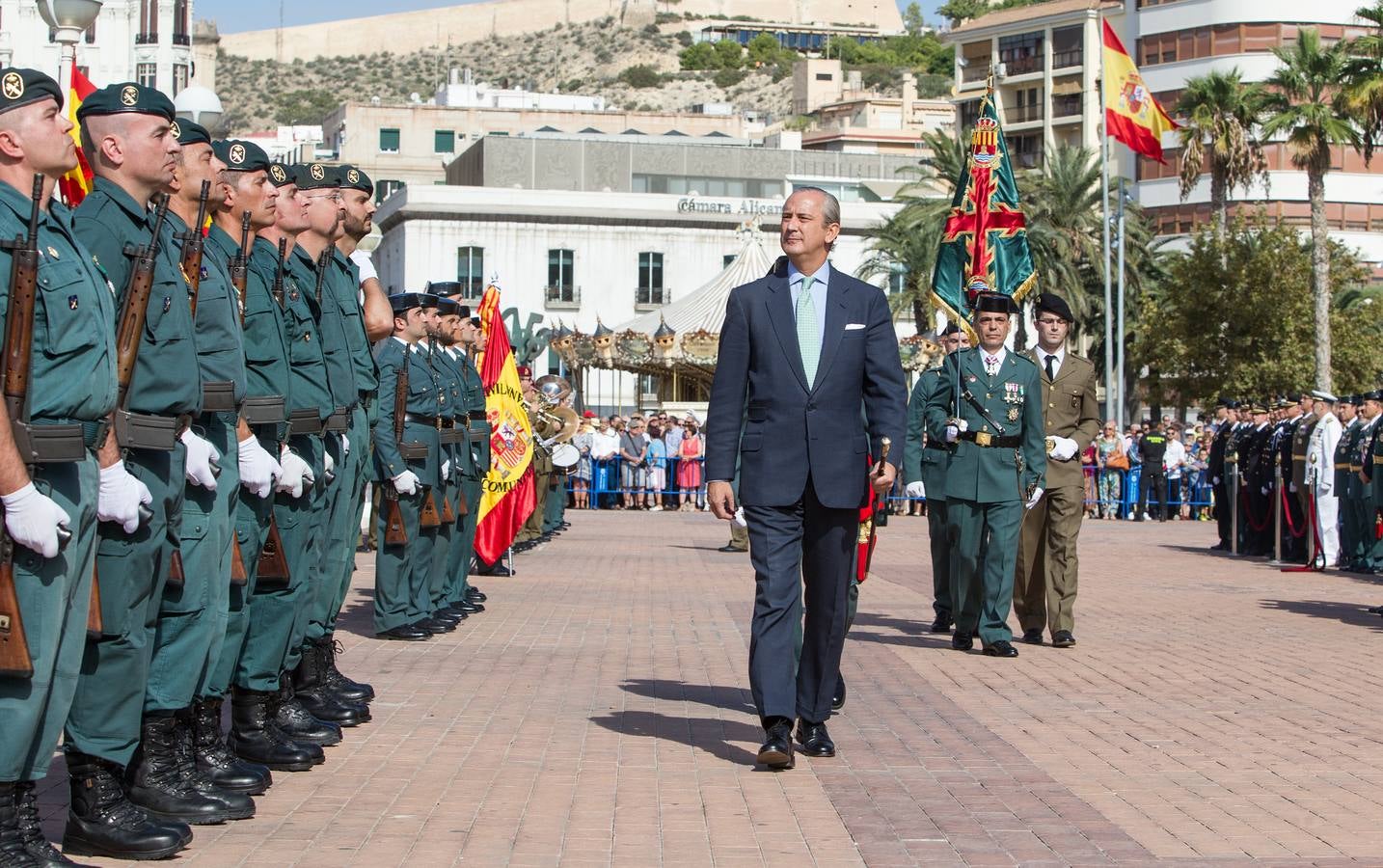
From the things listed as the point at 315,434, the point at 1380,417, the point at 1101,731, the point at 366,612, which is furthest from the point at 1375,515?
the point at 315,434

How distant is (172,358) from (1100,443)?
3300 cm

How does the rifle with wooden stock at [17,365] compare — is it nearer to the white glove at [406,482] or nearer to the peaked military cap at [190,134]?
the peaked military cap at [190,134]

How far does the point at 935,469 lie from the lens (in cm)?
1341

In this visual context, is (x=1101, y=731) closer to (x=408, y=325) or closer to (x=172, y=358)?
(x=172, y=358)

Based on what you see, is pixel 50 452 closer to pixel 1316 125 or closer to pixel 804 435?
pixel 804 435

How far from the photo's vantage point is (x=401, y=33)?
192125 millimetres

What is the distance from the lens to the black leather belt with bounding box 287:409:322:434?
8195 millimetres

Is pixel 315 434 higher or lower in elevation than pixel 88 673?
higher

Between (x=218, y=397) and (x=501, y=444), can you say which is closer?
(x=218, y=397)

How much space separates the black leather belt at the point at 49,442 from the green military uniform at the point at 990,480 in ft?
25.9

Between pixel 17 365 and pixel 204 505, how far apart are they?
153cm

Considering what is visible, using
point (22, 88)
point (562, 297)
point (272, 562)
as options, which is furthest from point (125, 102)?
point (562, 297)

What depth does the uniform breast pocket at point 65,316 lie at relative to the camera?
554 centimetres

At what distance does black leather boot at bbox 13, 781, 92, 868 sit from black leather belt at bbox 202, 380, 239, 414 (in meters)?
1.58
